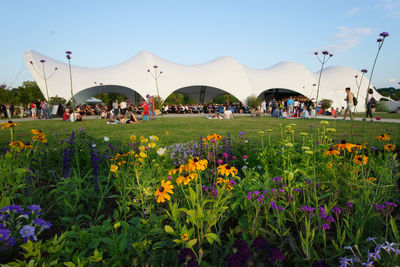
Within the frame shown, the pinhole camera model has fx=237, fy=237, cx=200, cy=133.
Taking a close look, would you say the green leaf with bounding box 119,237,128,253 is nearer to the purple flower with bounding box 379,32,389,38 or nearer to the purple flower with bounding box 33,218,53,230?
the purple flower with bounding box 33,218,53,230

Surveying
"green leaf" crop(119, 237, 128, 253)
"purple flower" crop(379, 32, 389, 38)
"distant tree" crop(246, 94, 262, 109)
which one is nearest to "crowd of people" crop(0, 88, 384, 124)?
"distant tree" crop(246, 94, 262, 109)

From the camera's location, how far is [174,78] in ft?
83.6

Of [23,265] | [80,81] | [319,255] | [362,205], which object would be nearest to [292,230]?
[319,255]

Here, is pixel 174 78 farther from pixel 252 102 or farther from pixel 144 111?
pixel 144 111

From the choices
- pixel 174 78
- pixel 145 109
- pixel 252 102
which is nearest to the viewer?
pixel 145 109

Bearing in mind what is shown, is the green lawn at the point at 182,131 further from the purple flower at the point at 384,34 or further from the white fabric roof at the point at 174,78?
the white fabric roof at the point at 174,78

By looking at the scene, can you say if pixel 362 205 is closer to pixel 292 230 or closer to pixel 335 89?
pixel 292 230

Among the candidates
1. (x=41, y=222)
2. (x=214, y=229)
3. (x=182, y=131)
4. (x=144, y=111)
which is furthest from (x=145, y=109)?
(x=41, y=222)

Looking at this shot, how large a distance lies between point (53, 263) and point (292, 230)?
125 centimetres

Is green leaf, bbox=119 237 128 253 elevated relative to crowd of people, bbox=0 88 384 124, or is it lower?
lower

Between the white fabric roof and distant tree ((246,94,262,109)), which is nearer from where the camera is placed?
the white fabric roof

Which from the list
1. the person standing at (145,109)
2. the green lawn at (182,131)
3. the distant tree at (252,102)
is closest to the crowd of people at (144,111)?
the person standing at (145,109)

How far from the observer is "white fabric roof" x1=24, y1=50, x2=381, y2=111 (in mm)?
22969

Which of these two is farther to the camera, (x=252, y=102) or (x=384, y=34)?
(x=252, y=102)
